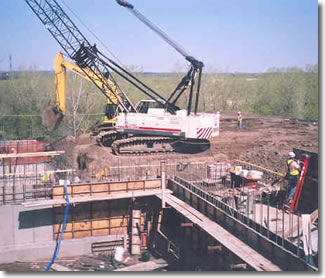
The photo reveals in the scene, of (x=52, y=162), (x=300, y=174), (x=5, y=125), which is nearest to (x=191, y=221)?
(x=300, y=174)

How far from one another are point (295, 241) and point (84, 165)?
916cm

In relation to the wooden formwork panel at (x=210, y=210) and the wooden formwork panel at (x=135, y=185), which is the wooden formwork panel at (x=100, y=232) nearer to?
the wooden formwork panel at (x=135, y=185)

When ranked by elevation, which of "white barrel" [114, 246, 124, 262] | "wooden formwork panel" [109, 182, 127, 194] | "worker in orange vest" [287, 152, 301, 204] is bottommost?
"white barrel" [114, 246, 124, 262]

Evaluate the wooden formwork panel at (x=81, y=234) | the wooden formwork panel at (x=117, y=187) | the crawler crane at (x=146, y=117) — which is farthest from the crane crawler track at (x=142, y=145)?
the wooden formwork panel at (x=81, y=234)

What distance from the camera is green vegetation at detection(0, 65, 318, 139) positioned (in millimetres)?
16078

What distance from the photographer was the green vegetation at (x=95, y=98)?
1608cm

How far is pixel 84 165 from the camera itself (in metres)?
14.4

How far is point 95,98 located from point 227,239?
15717 millimetres

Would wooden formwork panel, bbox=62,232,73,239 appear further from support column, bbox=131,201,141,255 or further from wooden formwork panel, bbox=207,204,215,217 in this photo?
wooden formwork panel, bbox=207,204,215,217

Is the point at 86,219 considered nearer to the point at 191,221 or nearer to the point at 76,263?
the point at 76,263

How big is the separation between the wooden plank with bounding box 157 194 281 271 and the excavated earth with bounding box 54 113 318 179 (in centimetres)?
455

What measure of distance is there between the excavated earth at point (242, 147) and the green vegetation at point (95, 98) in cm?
85

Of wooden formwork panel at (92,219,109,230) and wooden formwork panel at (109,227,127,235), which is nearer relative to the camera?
wooden formwork panel at (92,219,109,230)

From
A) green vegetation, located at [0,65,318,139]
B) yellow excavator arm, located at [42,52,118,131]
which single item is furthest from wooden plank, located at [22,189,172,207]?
green vegetation, located at [0,65,318,139]
